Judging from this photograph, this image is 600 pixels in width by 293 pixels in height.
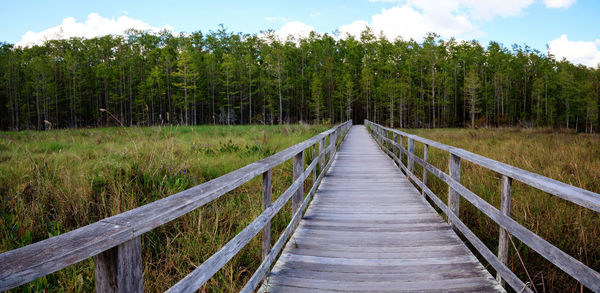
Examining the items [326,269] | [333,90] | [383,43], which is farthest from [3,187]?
[383,43]

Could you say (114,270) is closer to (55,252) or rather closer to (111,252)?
(111,252)

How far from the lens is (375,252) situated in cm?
309

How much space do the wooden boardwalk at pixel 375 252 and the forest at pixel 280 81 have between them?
3657 centimetres

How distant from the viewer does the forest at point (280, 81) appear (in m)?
43.3

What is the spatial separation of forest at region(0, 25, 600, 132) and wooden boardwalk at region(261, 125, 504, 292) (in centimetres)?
3657

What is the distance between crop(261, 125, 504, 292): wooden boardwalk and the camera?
249 cm

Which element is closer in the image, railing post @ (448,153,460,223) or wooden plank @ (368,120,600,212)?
wooden plank @ (368,120,600,212)

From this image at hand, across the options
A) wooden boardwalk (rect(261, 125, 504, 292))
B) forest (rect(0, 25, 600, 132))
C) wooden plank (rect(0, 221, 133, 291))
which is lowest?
wooden boardwalk (rect(261, 125, 504, 292))

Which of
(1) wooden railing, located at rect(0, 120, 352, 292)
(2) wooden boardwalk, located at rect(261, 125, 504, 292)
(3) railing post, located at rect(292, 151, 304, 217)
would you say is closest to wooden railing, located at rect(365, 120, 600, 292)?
(2) wooden boardwalk, located at rect(261, 125, 504, 292)

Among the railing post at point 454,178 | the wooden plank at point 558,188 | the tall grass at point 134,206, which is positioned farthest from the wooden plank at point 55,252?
the railing post at point 454,178

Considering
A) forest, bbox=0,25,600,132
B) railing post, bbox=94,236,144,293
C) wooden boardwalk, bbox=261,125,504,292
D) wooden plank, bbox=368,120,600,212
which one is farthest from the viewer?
forest, bbox=0,25,600,132

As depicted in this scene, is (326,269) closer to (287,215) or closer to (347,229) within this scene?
(347,229)

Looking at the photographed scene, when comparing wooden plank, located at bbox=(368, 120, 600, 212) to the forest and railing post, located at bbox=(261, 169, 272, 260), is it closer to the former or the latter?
railing post, located at bbox=(261, 169, 272, 260)

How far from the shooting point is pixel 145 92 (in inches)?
1769
